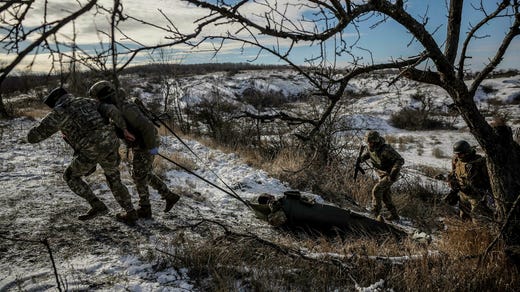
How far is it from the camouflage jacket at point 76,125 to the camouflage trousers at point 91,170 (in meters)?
0.09

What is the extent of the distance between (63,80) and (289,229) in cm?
446

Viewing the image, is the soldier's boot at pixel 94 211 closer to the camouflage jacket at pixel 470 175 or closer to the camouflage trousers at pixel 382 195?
the camouflage trousers at pixel 382 195

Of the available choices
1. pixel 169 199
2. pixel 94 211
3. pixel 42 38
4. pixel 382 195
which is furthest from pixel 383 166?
pixel 42 38

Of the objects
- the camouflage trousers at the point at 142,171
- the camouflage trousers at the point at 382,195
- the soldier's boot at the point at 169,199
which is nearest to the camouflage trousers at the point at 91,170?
the camouflage trousers at the point at 142,171

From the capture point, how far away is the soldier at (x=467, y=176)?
5.62 metres

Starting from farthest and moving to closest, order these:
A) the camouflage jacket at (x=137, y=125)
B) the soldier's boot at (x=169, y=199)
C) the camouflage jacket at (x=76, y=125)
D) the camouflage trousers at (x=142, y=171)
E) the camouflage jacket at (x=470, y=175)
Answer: the camouflage jacket at (x=470, y=175) < the soldier's boot at (x=169, y=199) < the camouflage trousers at (x=142, y=171) < the camouflage jacket at (x=137, y=125) < the camouflage jacket at (x=76, y=125)

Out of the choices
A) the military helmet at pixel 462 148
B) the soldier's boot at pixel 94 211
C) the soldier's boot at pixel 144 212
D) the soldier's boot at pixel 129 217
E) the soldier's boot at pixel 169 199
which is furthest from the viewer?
the military helmet at pixel 462 148

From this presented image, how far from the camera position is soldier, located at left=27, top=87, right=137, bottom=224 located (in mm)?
3930

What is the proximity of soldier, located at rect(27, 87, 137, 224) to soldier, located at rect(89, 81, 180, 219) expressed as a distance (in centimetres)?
14

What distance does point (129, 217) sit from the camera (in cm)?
448

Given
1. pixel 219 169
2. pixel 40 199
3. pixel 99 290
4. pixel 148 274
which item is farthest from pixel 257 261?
pixel 219 169

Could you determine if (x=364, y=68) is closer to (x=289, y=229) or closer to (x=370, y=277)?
(x=370, y=277)

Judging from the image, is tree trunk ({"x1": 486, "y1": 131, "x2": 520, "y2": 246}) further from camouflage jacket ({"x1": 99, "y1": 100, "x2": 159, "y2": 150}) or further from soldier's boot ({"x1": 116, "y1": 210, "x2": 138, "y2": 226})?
soldier's boot ({"x1": 116, "y1": 210, "x2": 138, "y2": 226})

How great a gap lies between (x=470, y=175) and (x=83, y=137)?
565 cm
